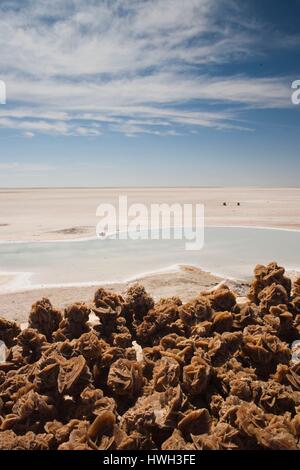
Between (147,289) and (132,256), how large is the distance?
4485 millimetres

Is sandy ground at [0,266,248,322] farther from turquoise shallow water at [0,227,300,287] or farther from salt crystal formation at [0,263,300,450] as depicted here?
salt crystal formation at [0,263,300,450]

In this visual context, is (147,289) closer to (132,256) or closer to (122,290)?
(122,290)

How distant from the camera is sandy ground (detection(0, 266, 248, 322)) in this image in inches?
337

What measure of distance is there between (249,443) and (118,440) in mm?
896

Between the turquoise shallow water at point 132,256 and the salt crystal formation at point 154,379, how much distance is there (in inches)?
266

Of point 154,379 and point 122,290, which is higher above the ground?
point 154,379

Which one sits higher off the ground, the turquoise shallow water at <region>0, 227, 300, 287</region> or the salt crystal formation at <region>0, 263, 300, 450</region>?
the salt crystal formation at <region>0, 263, 300, 450</region>

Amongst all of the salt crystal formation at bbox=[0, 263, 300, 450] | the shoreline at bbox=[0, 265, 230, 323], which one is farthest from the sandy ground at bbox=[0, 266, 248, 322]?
the salt crystal formation at bbox=[0, 263, 300, 450]

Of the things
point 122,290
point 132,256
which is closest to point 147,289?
point 122,290

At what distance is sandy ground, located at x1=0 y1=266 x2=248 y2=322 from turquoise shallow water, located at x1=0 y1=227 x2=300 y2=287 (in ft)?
2.89

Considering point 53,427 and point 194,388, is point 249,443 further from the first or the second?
point 53,427

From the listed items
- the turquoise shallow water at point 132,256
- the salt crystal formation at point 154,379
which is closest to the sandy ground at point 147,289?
the turquoise shallow water at point 132,256

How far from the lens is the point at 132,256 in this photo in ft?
46.8

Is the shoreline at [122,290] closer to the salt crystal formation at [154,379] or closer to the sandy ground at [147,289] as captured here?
the sandy ground at [147,289]
